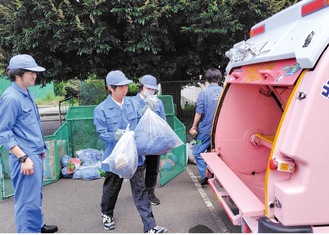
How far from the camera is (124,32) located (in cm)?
683

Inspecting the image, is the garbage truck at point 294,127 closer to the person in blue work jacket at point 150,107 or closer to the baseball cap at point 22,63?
the person in blue work jacket at point 150,107

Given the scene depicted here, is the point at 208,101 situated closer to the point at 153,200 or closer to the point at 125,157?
the point at 153,200

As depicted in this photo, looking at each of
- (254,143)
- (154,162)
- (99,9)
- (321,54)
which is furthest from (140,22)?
(321,54)

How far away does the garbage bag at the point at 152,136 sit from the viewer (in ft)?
9.74

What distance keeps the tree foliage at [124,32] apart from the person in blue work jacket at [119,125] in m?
3.52

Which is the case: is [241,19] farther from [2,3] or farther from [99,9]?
[2,3]

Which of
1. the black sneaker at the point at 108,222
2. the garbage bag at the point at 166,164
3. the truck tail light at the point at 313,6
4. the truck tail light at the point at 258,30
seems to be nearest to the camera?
the truck tail light at the point at 313,6

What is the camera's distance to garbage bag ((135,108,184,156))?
117 inches

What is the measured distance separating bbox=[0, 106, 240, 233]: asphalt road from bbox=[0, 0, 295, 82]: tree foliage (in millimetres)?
3139

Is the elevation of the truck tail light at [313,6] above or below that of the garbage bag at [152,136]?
above

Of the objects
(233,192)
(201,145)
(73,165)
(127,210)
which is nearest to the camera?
(233,192)

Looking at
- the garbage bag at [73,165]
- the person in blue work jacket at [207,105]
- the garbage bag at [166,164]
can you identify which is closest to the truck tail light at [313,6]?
the person in blue work jacket at [207,105]

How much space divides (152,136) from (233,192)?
1021mm

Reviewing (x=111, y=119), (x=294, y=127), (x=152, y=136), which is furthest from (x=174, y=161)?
(x=294, y=127)
